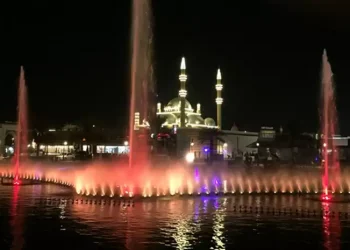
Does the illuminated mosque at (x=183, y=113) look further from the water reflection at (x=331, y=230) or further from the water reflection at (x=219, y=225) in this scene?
the water reflection at (x=331, y=230)

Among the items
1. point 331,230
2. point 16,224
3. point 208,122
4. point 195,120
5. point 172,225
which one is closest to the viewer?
point 331,230

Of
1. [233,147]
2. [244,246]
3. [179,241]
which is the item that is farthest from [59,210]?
[233,147]

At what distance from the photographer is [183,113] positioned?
8900cm

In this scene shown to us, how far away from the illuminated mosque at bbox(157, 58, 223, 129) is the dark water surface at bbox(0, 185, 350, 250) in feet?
226

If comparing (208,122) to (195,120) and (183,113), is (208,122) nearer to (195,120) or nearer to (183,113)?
(195,120)

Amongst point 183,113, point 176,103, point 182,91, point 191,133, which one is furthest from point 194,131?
point 176,103

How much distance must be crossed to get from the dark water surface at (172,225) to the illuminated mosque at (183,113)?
226ft

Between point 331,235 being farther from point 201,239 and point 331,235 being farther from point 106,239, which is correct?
point 106,239

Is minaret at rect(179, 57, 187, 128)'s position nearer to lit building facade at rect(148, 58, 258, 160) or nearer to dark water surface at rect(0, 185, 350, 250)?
lit building facade at rect(148, 58, 258, 160)

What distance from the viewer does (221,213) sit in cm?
1557

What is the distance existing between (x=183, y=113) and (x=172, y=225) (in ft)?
250

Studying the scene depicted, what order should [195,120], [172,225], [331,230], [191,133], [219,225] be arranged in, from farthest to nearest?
1. [195,120]
2. [191,133]
3. [219,225]
4. [172,225]
5. [331,230]

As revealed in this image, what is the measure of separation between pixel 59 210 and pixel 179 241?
621 cm

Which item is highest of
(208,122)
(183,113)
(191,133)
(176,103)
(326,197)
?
(176,103)
